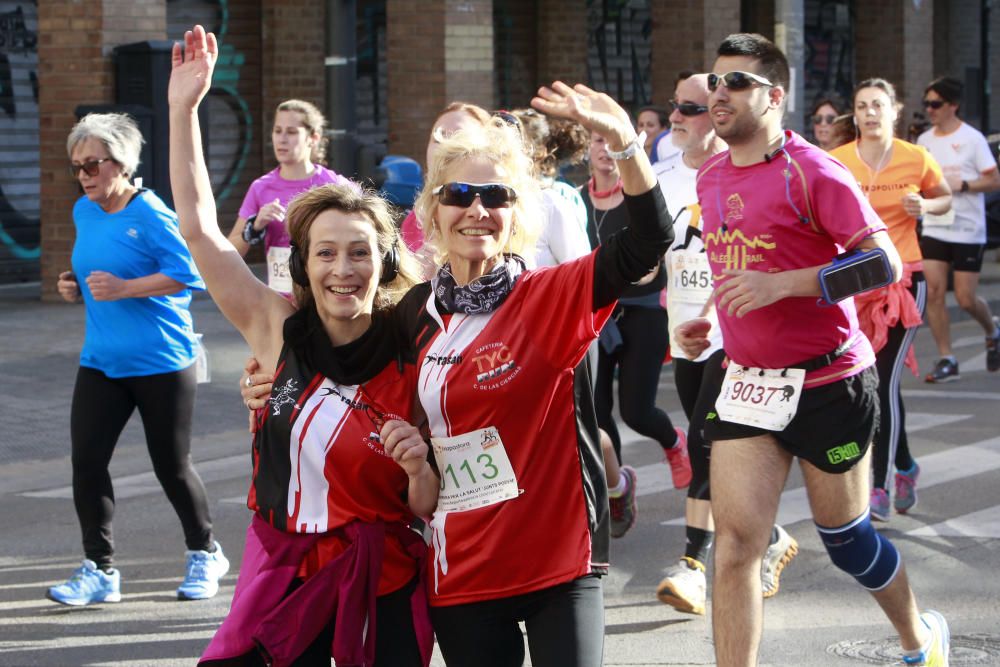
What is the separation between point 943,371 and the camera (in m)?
12.5

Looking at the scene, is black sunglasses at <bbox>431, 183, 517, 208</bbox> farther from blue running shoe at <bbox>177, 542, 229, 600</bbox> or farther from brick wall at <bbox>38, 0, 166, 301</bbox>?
brick wall at <bbox>38, 0, 166, 301</bbox>

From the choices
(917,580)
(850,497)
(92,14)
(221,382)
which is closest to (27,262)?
(92,14)

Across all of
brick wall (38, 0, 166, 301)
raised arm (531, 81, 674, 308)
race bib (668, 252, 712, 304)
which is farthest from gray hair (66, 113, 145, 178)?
brick wall (38, 0, 166, 301)

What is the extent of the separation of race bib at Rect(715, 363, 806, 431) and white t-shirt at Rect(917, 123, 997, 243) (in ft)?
27.4

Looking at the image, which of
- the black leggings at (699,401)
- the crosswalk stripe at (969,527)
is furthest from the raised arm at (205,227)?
the crosswalk stripe at (969,527)

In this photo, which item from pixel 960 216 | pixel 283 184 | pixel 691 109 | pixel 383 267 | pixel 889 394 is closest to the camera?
pixel 383 267

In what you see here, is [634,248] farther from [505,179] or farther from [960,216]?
[960,216]

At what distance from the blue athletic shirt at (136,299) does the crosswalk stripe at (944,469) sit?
2587 millimetres

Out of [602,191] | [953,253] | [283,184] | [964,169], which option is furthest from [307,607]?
[964,169]

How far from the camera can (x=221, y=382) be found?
12000mm

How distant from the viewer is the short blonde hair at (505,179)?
4.12 meters

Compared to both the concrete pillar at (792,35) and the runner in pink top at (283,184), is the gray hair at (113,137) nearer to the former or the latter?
the runner in pink top at (283,184)

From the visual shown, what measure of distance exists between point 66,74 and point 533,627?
486 inches

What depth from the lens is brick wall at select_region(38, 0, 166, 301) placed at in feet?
49.4
